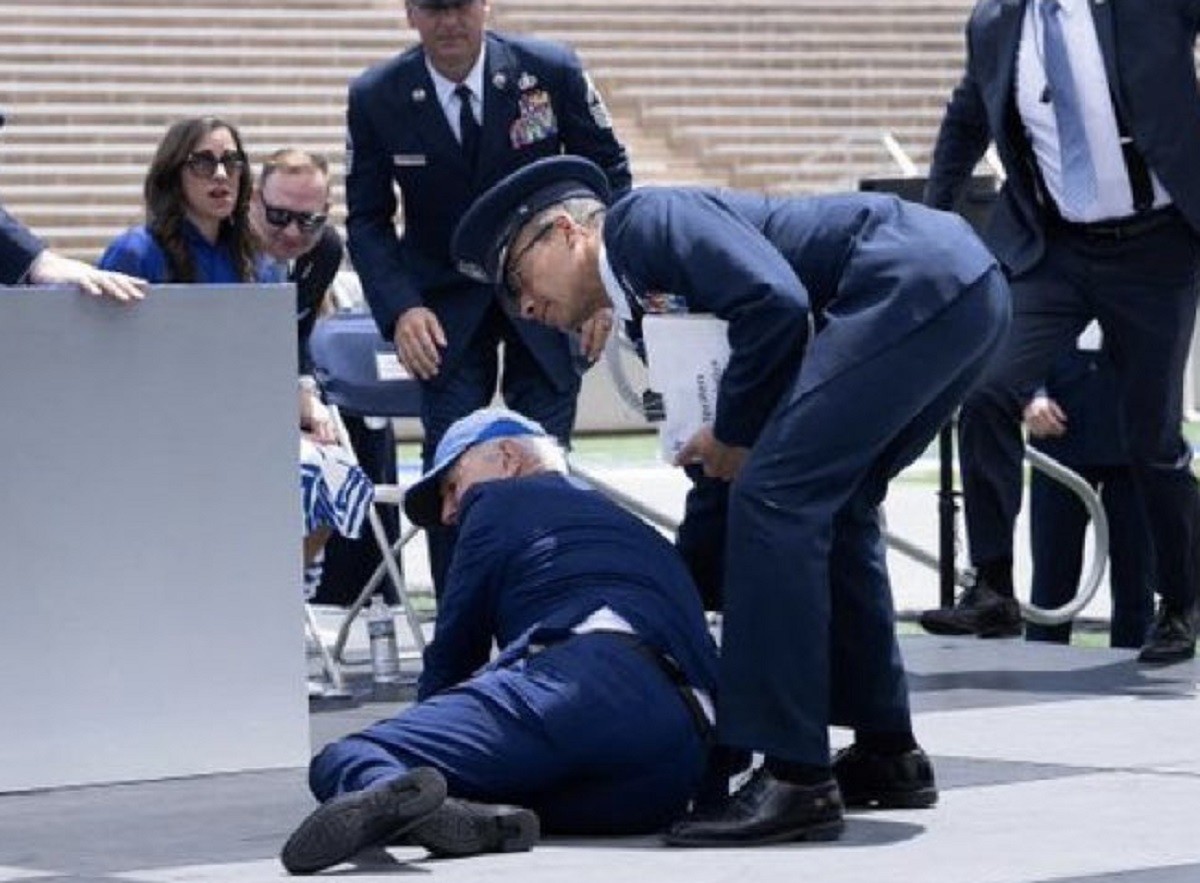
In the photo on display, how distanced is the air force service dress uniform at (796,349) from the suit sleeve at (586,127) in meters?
2.66

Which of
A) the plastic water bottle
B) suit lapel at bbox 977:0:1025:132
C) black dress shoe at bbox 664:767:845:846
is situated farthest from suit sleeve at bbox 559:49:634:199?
black dress shoe at bbox 664:767:845:846

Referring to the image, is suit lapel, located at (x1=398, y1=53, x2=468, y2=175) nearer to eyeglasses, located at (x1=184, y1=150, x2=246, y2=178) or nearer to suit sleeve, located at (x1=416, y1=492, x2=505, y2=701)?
eyeglasses, located at (x1=184, y1=150, x2=246, y2=178)

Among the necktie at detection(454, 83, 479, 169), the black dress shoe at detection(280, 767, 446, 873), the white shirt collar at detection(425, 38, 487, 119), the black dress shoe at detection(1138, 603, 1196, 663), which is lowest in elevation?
the black dress shoe at detection(1138, 603, 1196, 663)

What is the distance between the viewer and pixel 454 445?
7.59 meters

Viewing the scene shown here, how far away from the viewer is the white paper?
6.95 m

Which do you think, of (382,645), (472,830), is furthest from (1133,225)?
(472,830)

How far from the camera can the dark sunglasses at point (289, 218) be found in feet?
35.6

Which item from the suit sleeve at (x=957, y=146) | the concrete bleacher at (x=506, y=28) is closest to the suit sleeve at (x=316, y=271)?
the suit sleeve at (x=957, y=146)

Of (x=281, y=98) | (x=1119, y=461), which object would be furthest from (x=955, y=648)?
(x=281, y=98)

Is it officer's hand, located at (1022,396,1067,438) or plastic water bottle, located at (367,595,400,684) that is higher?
officer's hand, located at (1022,396,1067,438)

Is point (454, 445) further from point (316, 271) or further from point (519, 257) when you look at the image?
point (316, 271)

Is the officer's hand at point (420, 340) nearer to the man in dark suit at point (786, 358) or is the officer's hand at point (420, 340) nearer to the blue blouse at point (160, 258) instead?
the blue blouse at point (160, 258)

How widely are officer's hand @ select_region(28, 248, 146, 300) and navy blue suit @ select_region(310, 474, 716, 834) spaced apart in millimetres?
1104

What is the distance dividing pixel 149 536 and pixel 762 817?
5.96 ft
